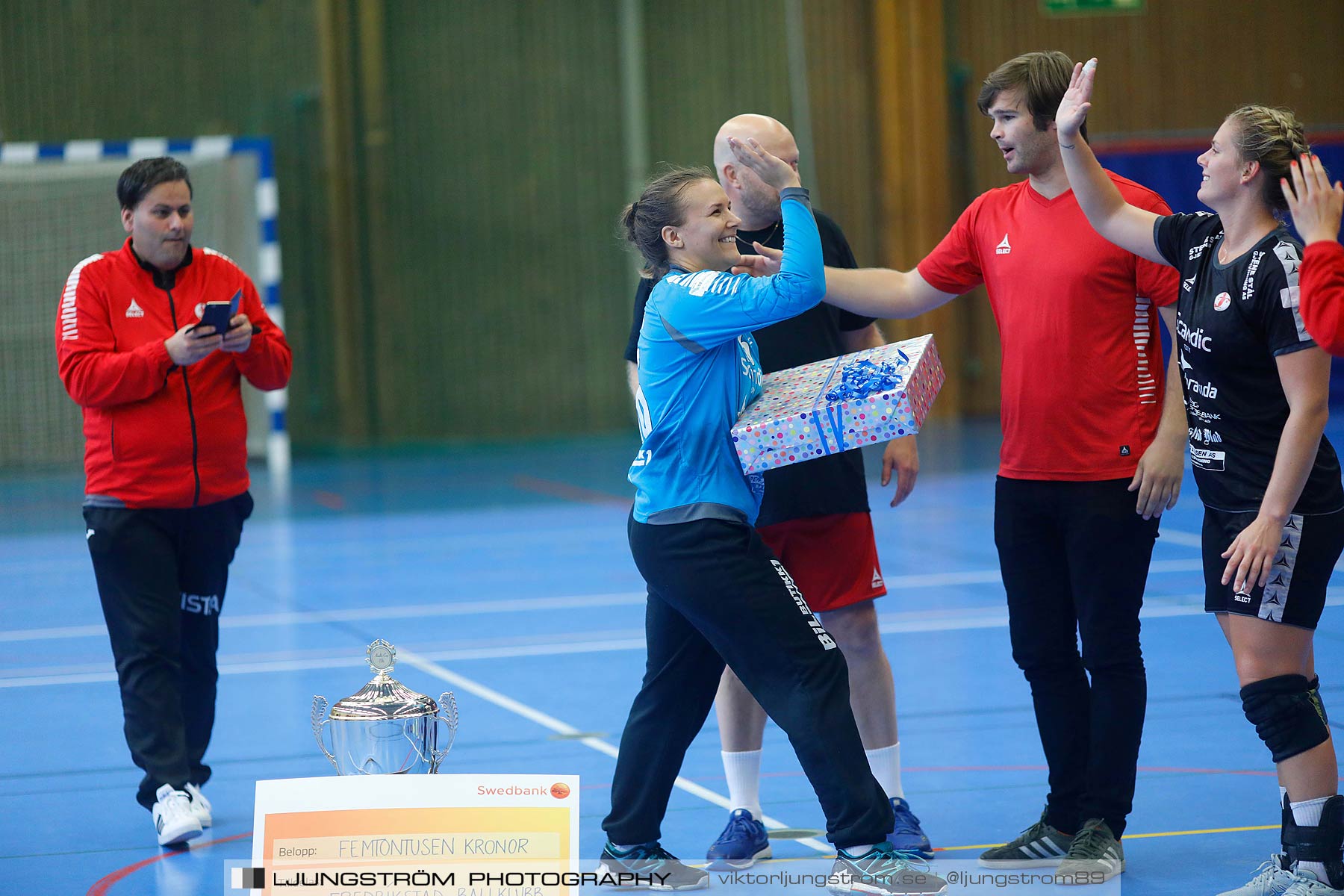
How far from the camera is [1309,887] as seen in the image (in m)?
3.25

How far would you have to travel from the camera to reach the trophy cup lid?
10.4 ft

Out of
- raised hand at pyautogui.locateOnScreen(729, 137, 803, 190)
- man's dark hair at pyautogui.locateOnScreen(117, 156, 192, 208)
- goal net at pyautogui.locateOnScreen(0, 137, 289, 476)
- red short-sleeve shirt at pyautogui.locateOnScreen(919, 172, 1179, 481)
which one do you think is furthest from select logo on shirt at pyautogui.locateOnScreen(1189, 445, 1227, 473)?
goal net at pyautogui.locateOnScreen(0, 137, 289, 476)

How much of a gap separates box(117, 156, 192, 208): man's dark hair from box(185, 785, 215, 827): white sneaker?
5.66 ft

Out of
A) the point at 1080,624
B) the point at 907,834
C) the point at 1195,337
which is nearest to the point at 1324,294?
the point at 1195,337

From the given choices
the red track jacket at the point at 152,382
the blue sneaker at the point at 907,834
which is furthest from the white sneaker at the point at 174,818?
the blue sneaker at the point at 907,834

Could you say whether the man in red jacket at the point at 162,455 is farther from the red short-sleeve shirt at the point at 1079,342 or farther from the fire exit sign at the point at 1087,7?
the fire exit sign at the point at 1087,7

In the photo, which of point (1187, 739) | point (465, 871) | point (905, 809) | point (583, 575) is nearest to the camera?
point (465, 871)

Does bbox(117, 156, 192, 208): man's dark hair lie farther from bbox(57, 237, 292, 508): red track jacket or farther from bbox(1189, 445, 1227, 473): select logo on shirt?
bbox(1189, 445, 1227, 473): select logo on shirt

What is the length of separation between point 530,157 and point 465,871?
16.0 m

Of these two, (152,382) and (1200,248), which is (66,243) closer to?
(152,382)

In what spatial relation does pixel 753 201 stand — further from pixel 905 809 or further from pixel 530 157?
pixel 530 157

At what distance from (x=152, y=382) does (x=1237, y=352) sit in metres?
2.95

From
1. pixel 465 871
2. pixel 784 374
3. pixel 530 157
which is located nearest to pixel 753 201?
pixel 784 374

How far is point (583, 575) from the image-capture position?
338 inches
